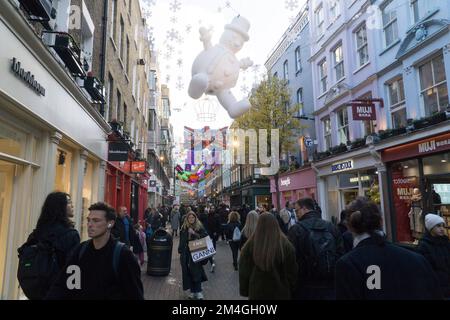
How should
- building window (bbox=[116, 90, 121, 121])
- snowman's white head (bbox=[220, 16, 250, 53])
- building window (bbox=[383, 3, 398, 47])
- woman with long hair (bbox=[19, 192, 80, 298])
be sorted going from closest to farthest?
woman with long hair (bbox=[19, 192, 80, 298])
snowman's white head (bbox=[220, 16, 250, 53])
building window (bbox=[383, 3, 398, 47])
building window (bbox=[116, 90, 121, 121])

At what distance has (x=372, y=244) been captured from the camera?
233 centimetres

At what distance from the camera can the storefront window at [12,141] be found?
17.6 feet

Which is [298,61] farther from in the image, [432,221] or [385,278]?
[385,278]

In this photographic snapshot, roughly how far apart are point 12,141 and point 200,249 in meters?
3.85

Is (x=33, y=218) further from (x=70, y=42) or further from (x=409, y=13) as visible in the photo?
(x=409, y=13)

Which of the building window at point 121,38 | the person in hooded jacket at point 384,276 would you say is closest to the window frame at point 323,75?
the building window at point 121,38

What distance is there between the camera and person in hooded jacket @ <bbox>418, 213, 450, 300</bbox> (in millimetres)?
4004

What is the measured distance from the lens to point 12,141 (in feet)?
18.6

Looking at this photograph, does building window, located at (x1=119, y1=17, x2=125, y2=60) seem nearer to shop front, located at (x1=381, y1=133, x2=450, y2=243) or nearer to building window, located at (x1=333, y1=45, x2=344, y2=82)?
building window, located at (x1=333, y1=45, x2=344, y2=82)

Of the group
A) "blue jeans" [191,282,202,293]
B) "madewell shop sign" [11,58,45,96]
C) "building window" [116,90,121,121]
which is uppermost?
"building window" [116,90,121,121]

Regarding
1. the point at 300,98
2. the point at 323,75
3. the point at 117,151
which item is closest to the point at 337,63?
the point at 323,75

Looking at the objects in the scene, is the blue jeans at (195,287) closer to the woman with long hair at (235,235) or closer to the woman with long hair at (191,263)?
the woman with long hair at (191,263)

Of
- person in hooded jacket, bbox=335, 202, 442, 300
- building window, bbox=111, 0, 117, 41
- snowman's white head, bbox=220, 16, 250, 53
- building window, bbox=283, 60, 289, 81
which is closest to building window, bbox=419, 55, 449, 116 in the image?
snowman's white head, bbox=220, 16, 250, 53

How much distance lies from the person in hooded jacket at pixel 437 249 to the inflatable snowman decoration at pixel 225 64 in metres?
2.67
